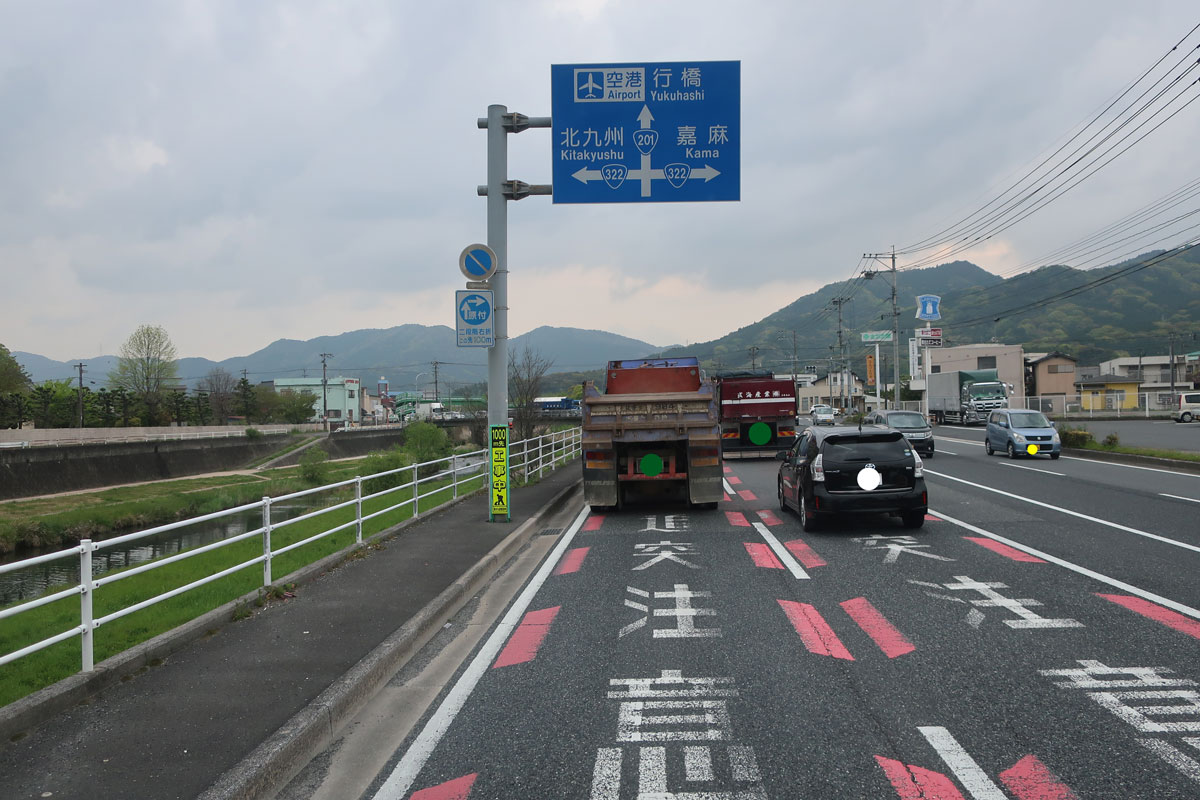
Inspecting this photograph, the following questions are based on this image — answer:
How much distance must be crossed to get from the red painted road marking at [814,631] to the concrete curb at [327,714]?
10.00ft

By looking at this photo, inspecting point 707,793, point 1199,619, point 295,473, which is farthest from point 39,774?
point 295,473

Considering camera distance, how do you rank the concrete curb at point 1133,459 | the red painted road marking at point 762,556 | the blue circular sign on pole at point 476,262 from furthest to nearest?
the concrete curb at point 1133,459
the blue circular sign on pole at point 476,262
the red painted road marking at point 762,556

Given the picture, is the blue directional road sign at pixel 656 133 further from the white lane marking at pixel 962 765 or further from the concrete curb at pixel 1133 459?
the concrete curb at pixel 1133 459

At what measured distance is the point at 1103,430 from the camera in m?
41.9

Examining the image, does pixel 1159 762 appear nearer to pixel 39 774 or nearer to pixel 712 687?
pixel 712 687

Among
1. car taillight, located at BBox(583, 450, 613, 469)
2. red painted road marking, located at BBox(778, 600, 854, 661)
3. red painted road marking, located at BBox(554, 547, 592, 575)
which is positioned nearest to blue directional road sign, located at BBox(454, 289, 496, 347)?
car taillight, located at BBox(583, 450, 613, 469)

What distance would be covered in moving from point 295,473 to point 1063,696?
54105mm

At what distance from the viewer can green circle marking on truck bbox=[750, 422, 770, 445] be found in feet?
93.5

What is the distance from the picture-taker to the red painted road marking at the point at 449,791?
3.67 meters

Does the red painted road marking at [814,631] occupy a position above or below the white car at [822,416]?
below

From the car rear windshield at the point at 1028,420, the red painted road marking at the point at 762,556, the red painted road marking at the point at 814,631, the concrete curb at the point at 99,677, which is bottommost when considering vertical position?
the red painted road marking at the point at 762,556

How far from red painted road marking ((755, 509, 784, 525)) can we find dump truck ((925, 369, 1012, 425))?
4312cm

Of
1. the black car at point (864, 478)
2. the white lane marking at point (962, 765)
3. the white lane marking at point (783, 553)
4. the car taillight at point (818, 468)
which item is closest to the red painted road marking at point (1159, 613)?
the white lane marking at point (783, 553)

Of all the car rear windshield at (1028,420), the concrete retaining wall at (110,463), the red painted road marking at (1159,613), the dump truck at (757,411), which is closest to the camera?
the red painted road marking at (1159,613)
